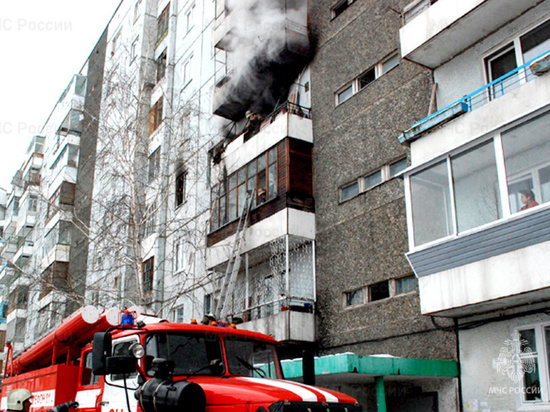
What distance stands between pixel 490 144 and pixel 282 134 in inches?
296

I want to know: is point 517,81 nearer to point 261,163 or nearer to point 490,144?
point 490,144

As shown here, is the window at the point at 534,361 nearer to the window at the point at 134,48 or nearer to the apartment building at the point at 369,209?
the apartment building at the point at 369,209

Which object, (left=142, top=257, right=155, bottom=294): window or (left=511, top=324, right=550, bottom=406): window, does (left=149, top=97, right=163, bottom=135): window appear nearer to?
(left=142, top=257, right=155, bottom=294): window

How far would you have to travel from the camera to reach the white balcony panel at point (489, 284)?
9453 millimetres

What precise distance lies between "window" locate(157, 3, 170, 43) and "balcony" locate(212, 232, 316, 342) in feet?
45.2

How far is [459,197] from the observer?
10883 mm

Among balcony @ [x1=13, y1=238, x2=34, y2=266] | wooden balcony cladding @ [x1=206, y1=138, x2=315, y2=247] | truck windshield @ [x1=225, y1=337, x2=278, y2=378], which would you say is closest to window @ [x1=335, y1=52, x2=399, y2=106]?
wooden balcony cladding @ [x1=206, y1=138, x2=315, y2=247]

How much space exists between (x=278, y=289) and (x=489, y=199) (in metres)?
7.92

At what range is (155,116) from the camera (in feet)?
85.8

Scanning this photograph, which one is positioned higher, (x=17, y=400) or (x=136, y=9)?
(x=136, y=9)

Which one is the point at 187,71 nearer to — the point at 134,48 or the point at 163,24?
the point at 163,24

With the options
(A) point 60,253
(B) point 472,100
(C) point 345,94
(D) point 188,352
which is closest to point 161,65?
(A) point 60,253

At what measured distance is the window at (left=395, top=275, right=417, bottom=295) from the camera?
13.1 meters

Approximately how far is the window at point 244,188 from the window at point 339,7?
171 inches
